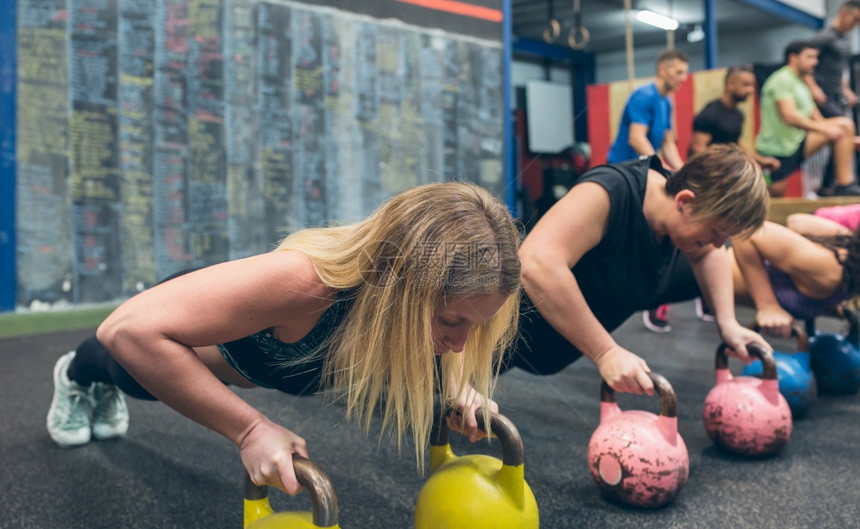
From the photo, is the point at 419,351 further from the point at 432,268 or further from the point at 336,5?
the point at 336,5

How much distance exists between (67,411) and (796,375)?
1917mm

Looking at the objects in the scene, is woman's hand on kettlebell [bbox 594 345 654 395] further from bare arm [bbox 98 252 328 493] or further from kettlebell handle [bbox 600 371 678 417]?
bare arm [bbox 98 252 328 493]

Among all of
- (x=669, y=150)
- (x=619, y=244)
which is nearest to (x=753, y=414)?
(x=619, y=244)

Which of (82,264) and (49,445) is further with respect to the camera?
(82,264)

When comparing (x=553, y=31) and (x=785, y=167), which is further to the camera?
(x=553, y=31)

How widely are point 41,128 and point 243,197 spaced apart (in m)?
0.97

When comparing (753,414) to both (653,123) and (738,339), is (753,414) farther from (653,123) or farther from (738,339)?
(653,123)

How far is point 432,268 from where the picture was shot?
937 mm

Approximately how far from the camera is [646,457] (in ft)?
4.37

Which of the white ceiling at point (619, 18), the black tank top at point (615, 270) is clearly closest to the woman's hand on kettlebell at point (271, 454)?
the black tank top at point (615, 270)

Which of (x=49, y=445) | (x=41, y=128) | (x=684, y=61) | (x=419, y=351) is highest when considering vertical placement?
(x=684, y=61)

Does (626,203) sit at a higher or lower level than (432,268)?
higher

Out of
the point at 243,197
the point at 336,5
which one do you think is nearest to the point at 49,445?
the point at 243,197

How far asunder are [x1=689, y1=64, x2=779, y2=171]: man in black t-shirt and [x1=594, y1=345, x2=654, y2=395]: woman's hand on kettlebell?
2560 mm
